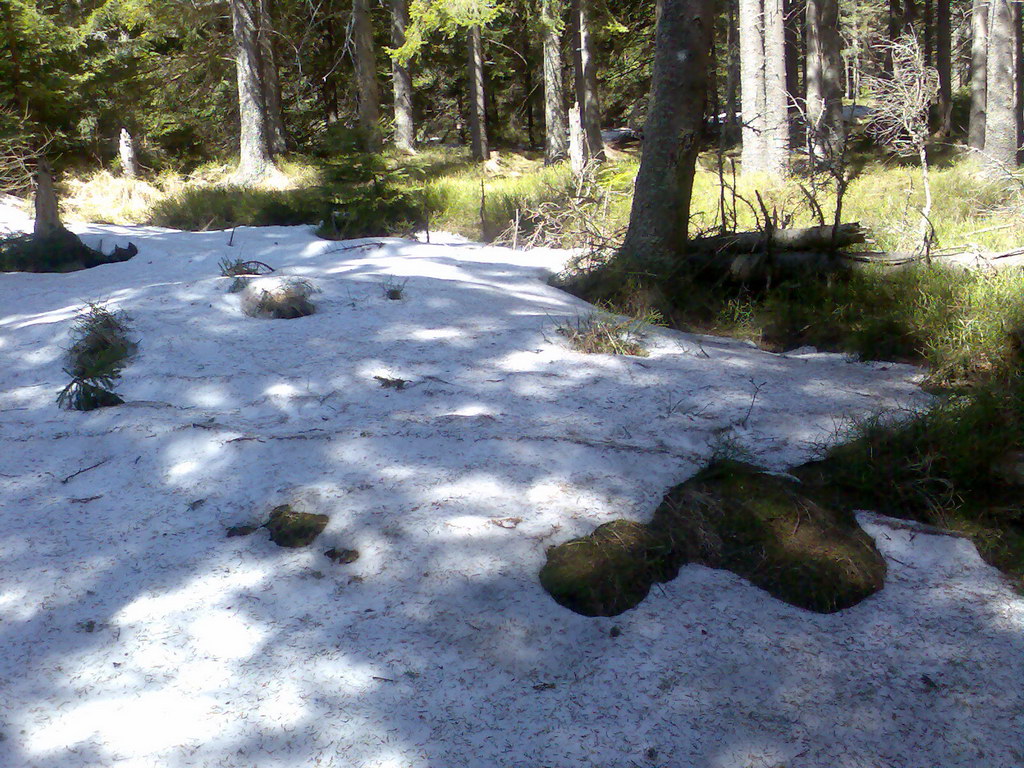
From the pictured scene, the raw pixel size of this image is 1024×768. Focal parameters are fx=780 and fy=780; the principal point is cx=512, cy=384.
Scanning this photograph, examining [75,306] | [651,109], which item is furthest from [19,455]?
[651,109]

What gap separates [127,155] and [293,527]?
19.0 meters

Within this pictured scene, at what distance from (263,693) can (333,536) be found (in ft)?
2.50

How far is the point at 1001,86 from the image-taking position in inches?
513

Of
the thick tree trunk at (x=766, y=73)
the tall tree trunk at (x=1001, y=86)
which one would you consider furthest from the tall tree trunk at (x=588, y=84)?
the tall tree trunk at (x=1001, y=86)

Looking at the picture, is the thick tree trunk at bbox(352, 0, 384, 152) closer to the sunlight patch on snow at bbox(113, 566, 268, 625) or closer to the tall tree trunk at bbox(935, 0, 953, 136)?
the tall tree trunk at bbox(935, 0, 953, 136)

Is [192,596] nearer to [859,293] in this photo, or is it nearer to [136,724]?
[136,724]

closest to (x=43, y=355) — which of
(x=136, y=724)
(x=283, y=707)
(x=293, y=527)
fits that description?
(x=293, y=527)

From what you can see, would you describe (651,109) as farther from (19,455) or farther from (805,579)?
(19,455)

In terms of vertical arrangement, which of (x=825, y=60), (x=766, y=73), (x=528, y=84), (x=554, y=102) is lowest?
(x=766, y=73)

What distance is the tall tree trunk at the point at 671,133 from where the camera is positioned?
20.0 feet

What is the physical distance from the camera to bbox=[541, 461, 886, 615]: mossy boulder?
8.90 ft

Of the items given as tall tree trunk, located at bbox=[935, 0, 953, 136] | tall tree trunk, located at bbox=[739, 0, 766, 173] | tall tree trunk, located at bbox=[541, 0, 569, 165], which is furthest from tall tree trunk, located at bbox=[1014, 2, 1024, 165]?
tall tree trunk, located at bbox=[541, 0, 569, 165]

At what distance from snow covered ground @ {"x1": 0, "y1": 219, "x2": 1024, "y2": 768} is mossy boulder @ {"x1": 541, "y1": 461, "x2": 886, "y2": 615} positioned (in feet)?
0.25

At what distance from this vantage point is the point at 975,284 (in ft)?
17.6
